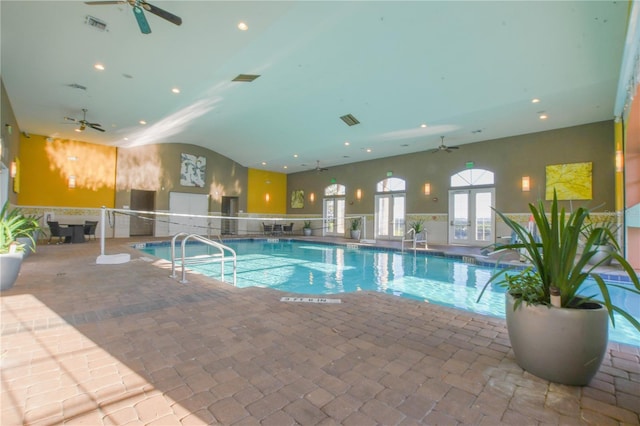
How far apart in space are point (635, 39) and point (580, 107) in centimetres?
395

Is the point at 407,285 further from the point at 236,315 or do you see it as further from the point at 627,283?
the point at 627,283

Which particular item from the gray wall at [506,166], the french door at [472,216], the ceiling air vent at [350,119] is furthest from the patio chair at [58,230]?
the french door at [472,216]

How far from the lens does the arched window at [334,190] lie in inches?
588

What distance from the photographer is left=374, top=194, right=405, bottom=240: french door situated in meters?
12.6

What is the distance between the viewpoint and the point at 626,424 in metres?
1.33

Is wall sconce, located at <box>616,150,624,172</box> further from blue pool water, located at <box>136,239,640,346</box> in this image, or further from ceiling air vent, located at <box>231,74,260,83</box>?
ceiling air vent, located at <box>231,74,260,83</box>

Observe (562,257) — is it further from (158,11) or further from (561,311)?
(158,11)

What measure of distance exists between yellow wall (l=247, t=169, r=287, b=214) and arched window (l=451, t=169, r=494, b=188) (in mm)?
9673

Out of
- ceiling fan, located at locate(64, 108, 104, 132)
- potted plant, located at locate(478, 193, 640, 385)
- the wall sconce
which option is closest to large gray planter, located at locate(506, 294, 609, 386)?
potted plant, located at locate(478, 193, 640, 385)

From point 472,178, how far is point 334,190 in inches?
260

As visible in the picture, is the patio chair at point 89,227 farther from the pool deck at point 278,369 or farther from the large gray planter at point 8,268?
the pool deck at point 278,369

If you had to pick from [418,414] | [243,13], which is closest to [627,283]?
[418,414]

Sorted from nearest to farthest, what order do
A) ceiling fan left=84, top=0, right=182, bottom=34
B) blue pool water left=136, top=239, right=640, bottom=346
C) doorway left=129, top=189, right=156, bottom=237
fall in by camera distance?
ceiling fan left=84, top=0, right=182, bottom=34, blue pool water left=136, top=239, right=640, bottom=346, doorway left=129, top=189, right=156, bottom=237

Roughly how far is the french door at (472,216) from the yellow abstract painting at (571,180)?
1.64m
